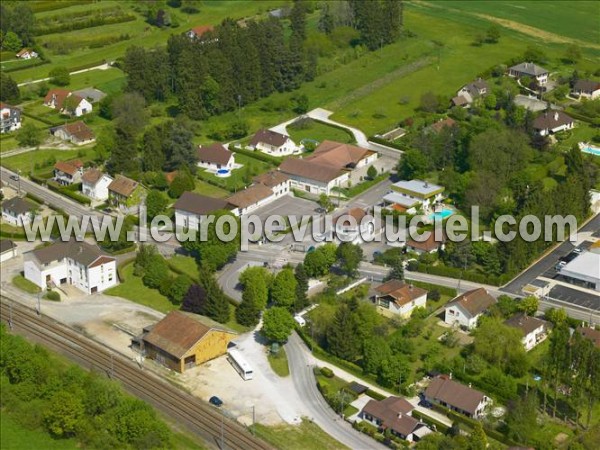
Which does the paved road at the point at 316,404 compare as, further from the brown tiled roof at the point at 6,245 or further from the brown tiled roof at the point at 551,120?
the brown tiled roof at the point at 551,120

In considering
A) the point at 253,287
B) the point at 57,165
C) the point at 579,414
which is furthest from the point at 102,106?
the point at 579,414

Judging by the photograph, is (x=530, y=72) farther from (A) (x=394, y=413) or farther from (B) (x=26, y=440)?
(B) (x=26, y=440)

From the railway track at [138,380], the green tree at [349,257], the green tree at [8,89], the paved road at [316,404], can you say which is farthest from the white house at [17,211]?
the paved road at [316,404]

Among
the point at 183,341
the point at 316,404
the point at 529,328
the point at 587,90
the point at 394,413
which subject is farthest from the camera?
the point at 587,90

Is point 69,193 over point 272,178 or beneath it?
beneath

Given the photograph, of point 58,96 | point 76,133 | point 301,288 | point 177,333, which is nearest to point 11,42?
point 58,96

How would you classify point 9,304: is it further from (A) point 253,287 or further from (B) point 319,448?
(B) point 319,448

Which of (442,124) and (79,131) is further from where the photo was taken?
(79,131)
